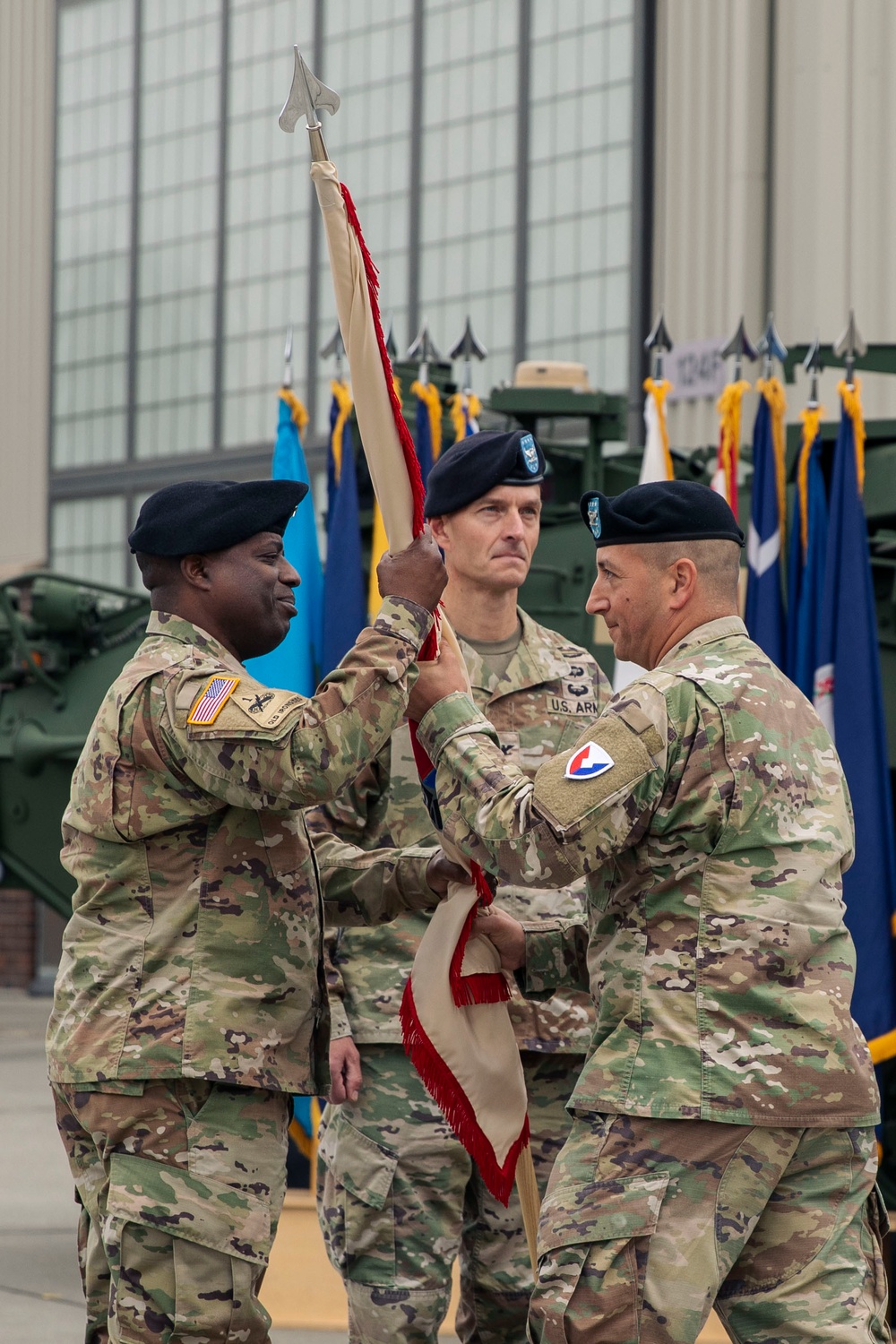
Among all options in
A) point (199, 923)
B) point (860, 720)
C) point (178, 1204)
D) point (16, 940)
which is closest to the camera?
point (178, 1204)

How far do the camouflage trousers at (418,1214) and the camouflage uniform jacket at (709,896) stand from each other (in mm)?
892

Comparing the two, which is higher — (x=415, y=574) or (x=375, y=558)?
(x=375, y=558)

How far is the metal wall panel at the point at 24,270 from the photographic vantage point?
55.9 feet

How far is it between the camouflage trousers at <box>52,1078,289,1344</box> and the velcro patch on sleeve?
2.33ft

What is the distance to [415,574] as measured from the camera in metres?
2.96

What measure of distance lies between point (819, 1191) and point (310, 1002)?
87 cm

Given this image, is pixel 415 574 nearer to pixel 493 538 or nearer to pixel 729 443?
pixel 493 538

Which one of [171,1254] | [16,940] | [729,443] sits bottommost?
→ [16,940]

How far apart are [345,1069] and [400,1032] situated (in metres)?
0.14

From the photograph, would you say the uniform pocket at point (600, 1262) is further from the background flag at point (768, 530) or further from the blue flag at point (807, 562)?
the background flag at point (768, 530)

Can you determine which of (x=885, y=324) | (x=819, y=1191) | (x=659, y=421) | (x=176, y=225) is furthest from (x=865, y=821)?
(x=176, y=225)

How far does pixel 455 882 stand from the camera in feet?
10.5

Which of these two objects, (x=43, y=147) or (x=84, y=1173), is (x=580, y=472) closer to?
(x=84, y=1173)

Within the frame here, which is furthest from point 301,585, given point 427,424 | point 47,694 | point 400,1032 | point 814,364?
point 400,1032
